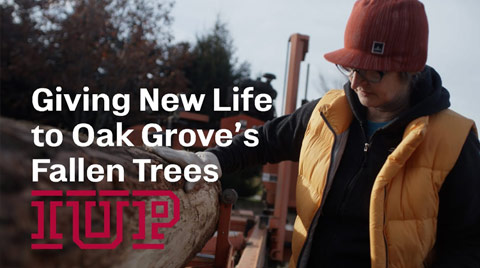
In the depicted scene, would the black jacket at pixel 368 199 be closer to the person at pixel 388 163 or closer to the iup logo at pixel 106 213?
the person at pixel 388 163

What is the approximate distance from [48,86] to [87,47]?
1206 mm

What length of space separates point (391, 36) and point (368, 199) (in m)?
0.67

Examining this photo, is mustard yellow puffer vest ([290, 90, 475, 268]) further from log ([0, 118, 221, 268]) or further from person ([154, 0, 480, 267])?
log ([0, 118, 221, 268])

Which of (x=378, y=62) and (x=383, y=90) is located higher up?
(x=378, y=62)

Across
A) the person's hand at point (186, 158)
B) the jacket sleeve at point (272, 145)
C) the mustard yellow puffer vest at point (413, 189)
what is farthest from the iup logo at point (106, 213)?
the mustard yellow puffer vest at point (413, 189)

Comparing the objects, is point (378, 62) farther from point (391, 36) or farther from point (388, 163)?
point (388, 163)

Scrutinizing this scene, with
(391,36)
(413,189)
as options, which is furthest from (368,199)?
(391,36)

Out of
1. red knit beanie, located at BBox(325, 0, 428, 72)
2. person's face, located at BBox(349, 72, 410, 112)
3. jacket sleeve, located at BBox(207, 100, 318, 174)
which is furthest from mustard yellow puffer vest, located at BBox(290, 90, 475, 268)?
jacket sleeve, located at BBox(207, 100, 318, 174)

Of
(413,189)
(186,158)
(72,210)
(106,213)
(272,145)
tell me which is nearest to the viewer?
(72,210)

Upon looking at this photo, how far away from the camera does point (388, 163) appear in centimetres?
181

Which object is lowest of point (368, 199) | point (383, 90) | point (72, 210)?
point (368, 199)

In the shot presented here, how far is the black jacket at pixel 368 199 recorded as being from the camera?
5.98ft

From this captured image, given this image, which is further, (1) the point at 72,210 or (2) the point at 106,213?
(2) the point at 106,213

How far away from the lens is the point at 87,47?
410 inches
